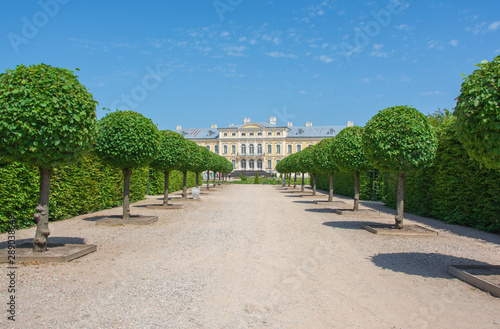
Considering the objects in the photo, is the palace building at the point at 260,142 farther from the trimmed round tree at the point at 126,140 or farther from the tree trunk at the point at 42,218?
the tree trunk at the point at 42,218

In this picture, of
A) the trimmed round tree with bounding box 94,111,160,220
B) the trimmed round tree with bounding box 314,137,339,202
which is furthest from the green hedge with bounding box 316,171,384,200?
the trimmed round tree with bounding box 94,111,160,220

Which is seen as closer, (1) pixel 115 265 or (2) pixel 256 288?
(2) pixel 256 288

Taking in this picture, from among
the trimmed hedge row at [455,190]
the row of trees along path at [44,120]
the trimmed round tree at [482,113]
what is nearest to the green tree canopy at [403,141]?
the trimmed hedge row at [455,190]

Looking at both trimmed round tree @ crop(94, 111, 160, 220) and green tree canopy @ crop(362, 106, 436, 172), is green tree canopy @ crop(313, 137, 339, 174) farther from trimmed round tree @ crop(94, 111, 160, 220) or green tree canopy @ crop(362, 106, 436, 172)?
trimmed round tree @ crop(94, 111, 160, 220)

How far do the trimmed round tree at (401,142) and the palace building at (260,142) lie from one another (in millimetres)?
72830

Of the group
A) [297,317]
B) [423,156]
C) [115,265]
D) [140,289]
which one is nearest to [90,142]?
[115,265]

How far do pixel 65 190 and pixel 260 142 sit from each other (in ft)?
244

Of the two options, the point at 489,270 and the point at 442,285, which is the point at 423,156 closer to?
the point at 489,270

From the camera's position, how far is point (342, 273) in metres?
5.37

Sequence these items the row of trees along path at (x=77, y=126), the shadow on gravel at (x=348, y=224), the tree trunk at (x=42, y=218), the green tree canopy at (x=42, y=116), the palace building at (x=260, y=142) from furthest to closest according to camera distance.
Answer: the palace building at (x=260, y=142)
the shadow on gravel at (x=348, y=224)
the tree trunk at (x=42, y=218)
the green tree canopy at (x=42, y=116)
the row of trees along path at (x=77, y=126)

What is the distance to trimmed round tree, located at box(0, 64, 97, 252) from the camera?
5234 millimetres

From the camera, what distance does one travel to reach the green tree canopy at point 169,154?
13.9 meters

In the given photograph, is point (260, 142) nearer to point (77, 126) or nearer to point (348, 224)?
point (348, 224)

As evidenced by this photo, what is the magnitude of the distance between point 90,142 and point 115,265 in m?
2.20
